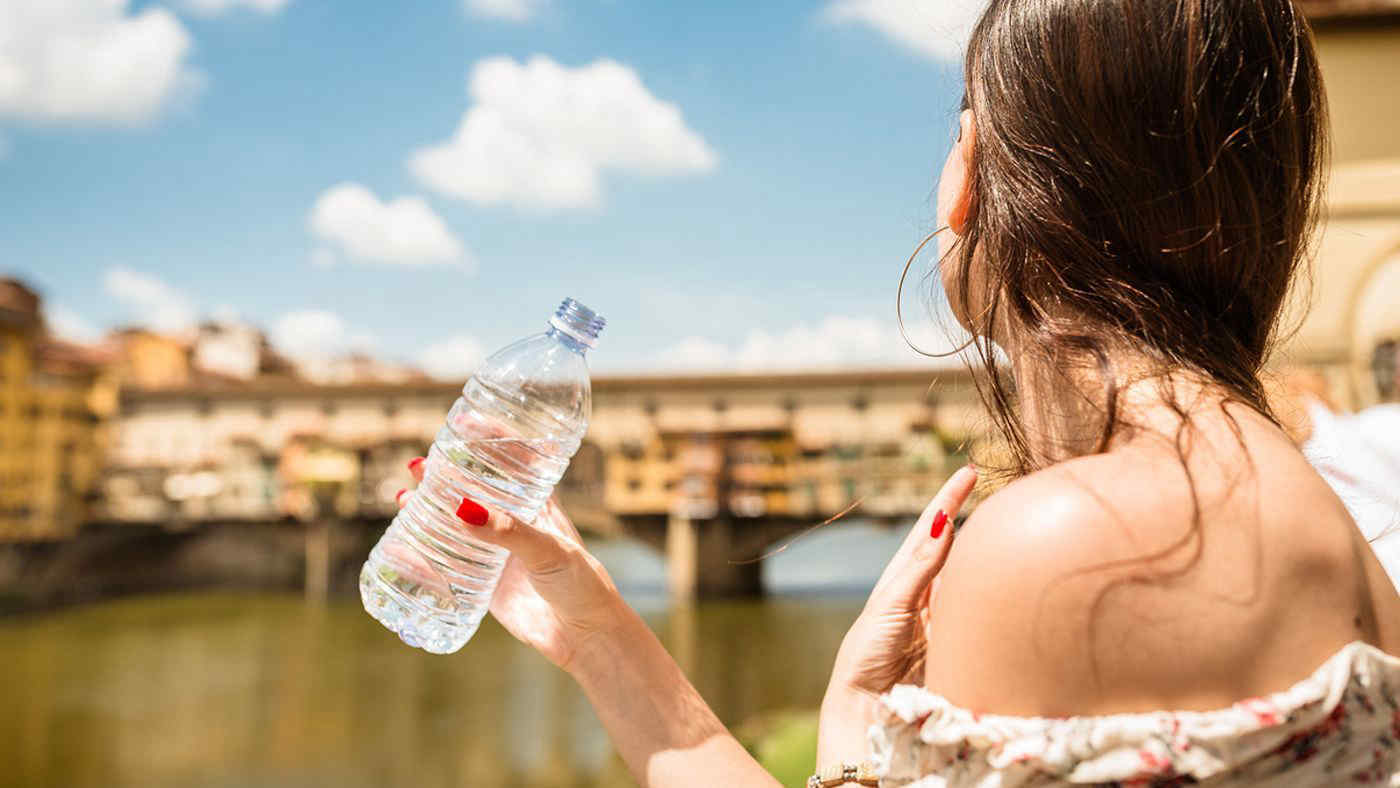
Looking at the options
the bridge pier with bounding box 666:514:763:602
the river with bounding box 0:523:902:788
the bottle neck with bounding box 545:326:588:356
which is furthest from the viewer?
the bridge pier with bounding box 666:514:763:602

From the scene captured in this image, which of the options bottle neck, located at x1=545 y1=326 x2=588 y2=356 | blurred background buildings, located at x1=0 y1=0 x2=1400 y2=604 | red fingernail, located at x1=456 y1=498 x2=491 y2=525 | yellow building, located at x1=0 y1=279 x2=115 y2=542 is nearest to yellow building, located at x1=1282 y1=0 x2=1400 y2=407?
bottle neck, located at x1=545 y1=326 x2=588 y2=356

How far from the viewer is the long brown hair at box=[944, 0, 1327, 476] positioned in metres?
0.64

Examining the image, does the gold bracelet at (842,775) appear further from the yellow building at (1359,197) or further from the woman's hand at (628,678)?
the yellow building at (1359,197)

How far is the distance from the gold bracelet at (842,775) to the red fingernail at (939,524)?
0.18m

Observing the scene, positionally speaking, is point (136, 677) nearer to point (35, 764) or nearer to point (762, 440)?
point (35, 764)

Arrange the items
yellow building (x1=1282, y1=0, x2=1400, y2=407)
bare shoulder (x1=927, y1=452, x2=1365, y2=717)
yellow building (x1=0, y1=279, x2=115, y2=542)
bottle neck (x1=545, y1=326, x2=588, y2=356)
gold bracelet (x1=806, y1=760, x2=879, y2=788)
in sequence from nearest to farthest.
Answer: bare shoulder (x1=927, y1=452, x2=1365, y2=717) < gold bracelet (x1=806, y1=760, x2=879, y2=788) < bottle neck (x1=545, y1=326, x2=588, y2=356) < yellow building (x1=1282, y1=0, x2=1400, y2=407) < yellow building (x1=0, y1=279, x2=115, y2=542)

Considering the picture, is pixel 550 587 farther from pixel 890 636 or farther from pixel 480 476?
pixel 480 476

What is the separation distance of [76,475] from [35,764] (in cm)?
1424

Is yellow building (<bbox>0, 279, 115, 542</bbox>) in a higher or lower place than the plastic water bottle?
lower

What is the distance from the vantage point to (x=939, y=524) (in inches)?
31.8

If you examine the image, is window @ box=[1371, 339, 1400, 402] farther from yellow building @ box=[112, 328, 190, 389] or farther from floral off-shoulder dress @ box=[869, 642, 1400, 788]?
yellow building @ box=[112, 328, 190, 389]

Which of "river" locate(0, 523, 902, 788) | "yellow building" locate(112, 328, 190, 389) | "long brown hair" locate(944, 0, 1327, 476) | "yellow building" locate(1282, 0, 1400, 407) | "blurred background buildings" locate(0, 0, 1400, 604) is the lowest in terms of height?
"river" locate(0, 523, 902, 788)

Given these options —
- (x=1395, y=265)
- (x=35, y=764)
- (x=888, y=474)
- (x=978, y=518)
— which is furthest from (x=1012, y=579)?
(x=888, y=474)

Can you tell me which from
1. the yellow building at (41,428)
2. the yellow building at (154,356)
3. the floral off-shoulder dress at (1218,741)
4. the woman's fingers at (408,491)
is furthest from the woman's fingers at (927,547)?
the yellow building at (154,356)
